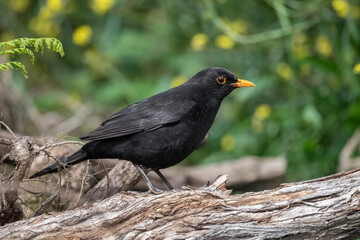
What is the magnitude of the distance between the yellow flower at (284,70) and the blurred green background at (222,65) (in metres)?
0.02

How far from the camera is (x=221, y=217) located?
3.78 metres

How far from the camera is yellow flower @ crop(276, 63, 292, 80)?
7.39 m

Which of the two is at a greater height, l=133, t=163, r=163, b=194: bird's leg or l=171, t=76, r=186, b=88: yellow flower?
l=171, t=76, r=186, b=88: yellow flower

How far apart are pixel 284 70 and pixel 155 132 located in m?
3.34

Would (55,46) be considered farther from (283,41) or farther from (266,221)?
(283,41)

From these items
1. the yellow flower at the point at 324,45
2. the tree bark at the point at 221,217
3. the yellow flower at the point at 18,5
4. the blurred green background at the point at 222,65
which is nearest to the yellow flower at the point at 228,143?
the blurred green background at the point at 222,65

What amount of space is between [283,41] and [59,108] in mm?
3814

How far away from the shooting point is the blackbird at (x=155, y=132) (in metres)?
4.54

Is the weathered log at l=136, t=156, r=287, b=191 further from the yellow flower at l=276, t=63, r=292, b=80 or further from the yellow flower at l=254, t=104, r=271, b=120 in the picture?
the yellow flower at l=276, t=63, r=292, b=80

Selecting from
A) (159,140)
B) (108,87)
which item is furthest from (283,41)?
(159,140)

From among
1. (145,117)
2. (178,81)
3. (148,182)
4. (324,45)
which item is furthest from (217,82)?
(324,45)

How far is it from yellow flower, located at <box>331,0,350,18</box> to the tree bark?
141 inches

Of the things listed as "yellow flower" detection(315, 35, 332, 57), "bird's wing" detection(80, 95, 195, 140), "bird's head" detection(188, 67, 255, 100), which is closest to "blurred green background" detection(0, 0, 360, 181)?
"yellow flower" detection(315, 35, 332, 57)

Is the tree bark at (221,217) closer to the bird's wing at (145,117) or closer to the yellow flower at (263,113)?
the bird's wing at (145,117)
